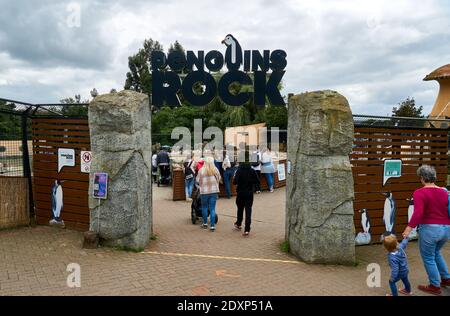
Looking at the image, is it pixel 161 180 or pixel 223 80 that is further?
pixel 161 180

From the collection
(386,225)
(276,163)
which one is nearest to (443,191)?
(386,225)

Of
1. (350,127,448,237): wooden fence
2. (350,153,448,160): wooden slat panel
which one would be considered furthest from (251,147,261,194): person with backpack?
(350,153,448,160): wooden slat panel

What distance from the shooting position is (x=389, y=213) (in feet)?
25.9

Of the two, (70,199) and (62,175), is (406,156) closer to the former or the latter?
(70,199)

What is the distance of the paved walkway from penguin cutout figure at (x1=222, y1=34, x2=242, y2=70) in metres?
4.95

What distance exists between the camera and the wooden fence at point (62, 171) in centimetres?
811

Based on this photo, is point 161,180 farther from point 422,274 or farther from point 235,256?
point 422,274

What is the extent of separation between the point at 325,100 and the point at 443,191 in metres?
2.32

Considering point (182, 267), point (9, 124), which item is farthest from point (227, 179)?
point (182, 267)

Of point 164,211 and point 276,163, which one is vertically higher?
point 276,163

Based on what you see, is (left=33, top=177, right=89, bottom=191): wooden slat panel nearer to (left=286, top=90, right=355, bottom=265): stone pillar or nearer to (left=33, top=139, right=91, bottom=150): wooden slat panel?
(left=33, top=139, right=91, bottom=150): wooden slat panel

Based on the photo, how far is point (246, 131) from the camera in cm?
2320

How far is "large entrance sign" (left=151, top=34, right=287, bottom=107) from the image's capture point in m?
10.1

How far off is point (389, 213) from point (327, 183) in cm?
230
